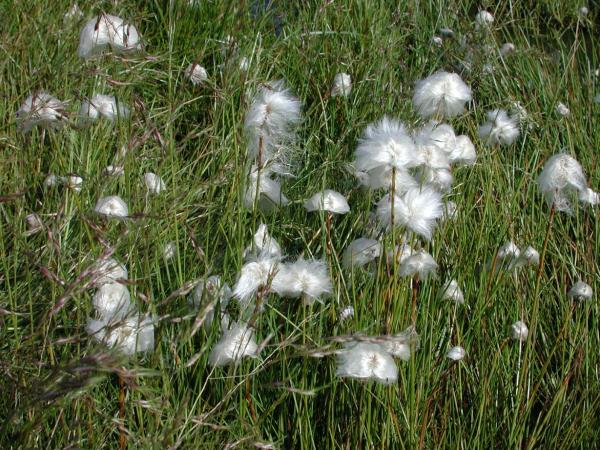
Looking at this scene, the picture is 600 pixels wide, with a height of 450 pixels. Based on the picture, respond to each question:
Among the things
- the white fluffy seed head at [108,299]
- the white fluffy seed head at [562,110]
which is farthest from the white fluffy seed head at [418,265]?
the white fluffy seed head at [562,110]

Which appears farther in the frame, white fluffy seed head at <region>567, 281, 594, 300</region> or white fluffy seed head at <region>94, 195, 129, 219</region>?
white fluffy seed head at <region>567, 281, 594, 300</region>

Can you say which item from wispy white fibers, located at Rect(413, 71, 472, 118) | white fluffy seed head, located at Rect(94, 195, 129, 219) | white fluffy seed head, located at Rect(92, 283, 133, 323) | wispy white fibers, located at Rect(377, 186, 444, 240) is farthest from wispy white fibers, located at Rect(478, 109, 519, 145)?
white fluffy seed head, located at Rect(92, 283, 133, 323)

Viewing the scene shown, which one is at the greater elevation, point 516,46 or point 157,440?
point 157,440

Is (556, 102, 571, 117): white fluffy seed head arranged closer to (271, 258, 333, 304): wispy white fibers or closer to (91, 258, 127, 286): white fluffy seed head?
(271, 258, 333, 304): wispy white fibers

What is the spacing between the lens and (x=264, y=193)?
1.84 metres

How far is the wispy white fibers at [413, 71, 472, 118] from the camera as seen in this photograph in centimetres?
191

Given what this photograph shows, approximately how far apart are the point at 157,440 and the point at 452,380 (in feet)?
2.09

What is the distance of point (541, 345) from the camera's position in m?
1.96

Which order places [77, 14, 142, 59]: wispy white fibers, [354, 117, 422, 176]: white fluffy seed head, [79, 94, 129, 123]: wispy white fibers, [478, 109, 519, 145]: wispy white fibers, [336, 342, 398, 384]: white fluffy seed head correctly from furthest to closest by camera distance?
[478, 109, 519, 145]: wispy white fibers → [79, 94, 129, 123]: wispy white fibers → [77, 14, 142, 59]: wispy white fibers → [354, 117, 422, 176]: white fluffy seed head → [336, 342, 398, 384]: white fluffy seed head

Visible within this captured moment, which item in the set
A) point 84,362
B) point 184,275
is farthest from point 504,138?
point 84,362

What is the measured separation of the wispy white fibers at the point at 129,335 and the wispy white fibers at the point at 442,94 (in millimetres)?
834

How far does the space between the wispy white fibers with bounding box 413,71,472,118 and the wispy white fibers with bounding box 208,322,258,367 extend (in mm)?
750

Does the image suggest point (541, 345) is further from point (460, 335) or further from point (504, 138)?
point (504, 138)

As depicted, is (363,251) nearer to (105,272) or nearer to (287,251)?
(287,251)
